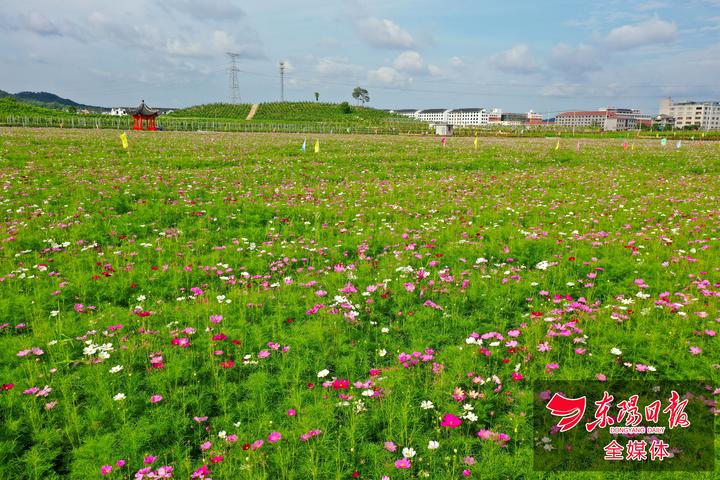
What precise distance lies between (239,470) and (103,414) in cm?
156

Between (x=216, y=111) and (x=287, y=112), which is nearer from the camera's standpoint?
(x=287, y=112)

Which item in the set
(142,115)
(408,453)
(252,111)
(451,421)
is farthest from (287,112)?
(408,453)

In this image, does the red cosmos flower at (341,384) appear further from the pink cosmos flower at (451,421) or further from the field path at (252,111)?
the field path at (252,111)

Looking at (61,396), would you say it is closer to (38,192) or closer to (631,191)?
(38,192)

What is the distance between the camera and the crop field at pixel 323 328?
3.67 meters

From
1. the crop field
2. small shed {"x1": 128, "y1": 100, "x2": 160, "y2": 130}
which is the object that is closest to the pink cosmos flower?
the crop field

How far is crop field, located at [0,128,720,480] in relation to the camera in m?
3.67

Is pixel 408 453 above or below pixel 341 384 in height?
below

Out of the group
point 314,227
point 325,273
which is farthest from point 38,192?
point 325,273

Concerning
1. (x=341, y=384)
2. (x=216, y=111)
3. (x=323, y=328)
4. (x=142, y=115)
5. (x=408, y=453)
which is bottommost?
(x=408, y=453)

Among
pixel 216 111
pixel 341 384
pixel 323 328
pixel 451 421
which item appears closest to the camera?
pixel 451 421

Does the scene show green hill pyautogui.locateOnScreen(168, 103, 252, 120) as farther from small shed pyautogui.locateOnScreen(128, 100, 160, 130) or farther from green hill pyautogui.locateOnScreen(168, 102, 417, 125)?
small shed pyautogui.locateOnScreen(128, 100, 160, 130)

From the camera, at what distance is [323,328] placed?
545 centimetres

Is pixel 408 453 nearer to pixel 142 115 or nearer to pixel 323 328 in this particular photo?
pixel 323 328
